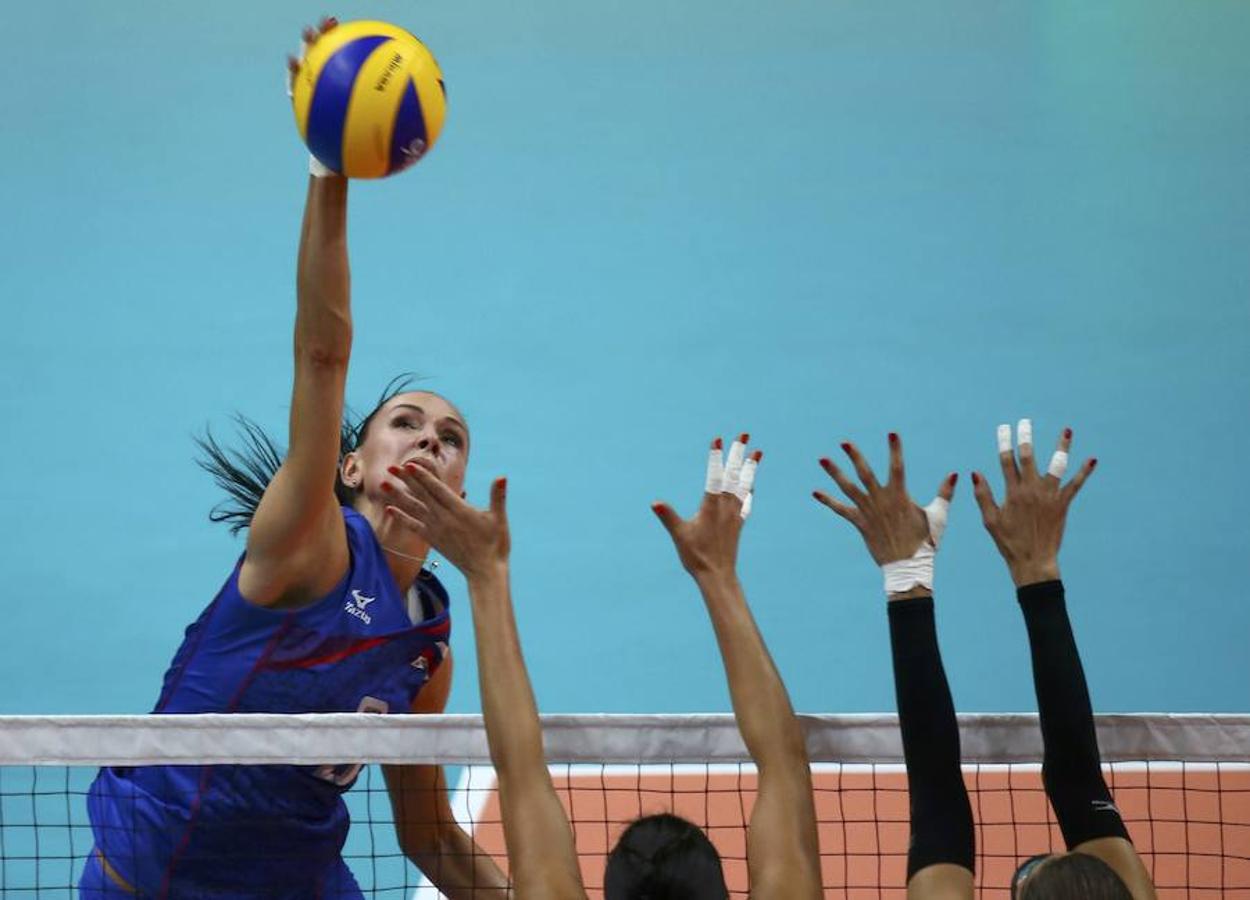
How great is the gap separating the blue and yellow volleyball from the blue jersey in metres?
0.86

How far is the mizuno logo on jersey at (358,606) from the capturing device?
3594mm

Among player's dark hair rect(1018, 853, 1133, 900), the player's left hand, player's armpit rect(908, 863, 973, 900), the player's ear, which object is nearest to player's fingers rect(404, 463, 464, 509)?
the player's left hand

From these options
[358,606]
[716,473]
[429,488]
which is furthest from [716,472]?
[358,606]

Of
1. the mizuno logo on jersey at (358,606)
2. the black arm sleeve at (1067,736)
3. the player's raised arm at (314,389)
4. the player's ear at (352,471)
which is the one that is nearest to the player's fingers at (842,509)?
the black arm sleeve at (1067,736)

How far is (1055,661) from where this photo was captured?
298 cm

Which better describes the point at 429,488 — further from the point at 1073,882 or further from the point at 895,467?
the point at 1073,882

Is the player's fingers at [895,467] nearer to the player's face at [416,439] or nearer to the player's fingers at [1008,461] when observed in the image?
the player's fingers at [1008,461]

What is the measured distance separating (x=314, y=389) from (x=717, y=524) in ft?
2.70

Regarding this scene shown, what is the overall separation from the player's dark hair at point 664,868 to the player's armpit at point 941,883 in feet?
1.22

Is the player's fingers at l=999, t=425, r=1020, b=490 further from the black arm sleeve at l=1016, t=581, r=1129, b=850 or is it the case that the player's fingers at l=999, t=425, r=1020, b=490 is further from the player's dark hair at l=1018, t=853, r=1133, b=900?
the player's dark hair at l=1018, t=853, r=1133, b=900

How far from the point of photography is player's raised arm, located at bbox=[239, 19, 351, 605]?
3.18 m

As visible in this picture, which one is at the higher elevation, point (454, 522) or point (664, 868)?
point (454, 522)

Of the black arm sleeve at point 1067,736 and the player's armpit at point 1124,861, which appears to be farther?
the black arm sleeve at point 1067,736

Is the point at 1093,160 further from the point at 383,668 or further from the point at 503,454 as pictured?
the point at 383,668
